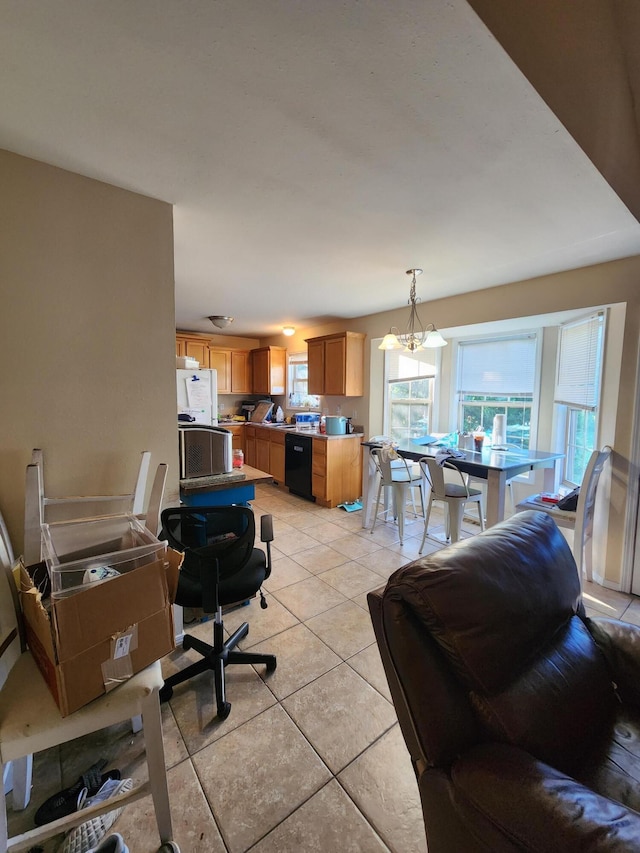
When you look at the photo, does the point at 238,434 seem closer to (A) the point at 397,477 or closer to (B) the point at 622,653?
(A) the point at 397,477

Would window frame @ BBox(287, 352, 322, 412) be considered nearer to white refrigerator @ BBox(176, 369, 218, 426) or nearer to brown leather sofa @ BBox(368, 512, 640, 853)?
white refrigerator @ BBox(176, 369, 218, 426)

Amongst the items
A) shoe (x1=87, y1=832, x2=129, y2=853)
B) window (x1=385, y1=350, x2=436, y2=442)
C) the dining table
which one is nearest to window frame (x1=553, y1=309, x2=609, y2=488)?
the dining table

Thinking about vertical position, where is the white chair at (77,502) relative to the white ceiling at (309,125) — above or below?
below

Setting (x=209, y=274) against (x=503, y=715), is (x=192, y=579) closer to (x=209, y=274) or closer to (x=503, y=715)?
(x=503, y=715)

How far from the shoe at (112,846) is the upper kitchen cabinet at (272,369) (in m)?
5.44

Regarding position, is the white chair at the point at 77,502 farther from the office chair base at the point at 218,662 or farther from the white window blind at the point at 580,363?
the white window blind at the point at 580,363

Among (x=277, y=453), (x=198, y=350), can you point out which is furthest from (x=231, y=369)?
(x=277, y=453)

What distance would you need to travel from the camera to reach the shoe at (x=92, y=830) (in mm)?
1126

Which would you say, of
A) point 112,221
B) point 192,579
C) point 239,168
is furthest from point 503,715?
point 112,221

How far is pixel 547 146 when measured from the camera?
4.70 feet

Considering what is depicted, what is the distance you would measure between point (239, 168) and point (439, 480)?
2.59 metres

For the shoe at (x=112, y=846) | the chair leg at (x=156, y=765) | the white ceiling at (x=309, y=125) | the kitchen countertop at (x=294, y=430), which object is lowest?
the shoe at (x=112, y=846)

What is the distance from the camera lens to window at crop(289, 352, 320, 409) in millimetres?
5965

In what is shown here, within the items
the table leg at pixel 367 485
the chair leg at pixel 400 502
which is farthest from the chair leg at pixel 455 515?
the table leg at pixel 367 485
